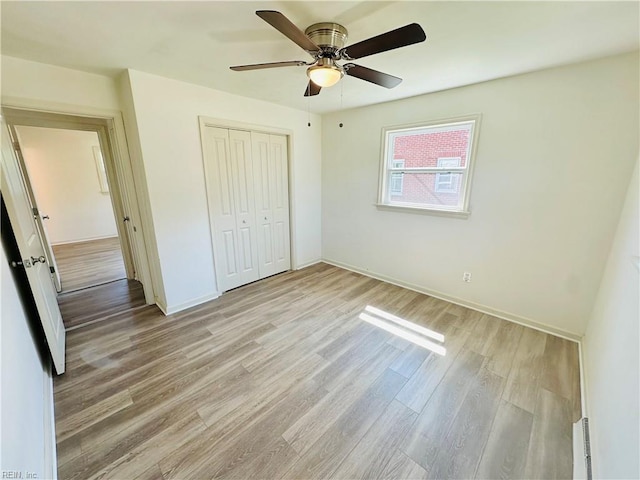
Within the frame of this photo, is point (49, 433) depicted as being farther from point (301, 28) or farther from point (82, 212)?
point (82, 212)

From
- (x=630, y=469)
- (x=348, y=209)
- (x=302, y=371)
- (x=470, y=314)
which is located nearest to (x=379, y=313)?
(x=470, y=314)

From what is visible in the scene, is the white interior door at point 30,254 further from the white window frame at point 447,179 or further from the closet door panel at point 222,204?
the white window frame at point 447,179

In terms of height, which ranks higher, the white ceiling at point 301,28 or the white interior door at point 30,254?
the white ceiling at point 301,28

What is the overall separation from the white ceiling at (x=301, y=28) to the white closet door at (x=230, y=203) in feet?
2.50

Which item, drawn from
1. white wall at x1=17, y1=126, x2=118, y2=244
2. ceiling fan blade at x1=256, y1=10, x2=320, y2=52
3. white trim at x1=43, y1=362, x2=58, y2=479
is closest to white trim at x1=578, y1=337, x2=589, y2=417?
ceiling fan blade at x1=256, y1=10, x2=320, y2=52

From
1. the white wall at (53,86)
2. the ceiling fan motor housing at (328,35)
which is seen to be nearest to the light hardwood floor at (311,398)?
the white wall at (53,86)

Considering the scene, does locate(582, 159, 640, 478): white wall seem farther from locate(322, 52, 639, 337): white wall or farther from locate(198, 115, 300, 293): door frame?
locate(198, 115, 300, 293): door frame

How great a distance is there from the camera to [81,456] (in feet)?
4.66

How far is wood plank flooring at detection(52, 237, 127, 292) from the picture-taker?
3.74 m

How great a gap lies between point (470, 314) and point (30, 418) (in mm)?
3489

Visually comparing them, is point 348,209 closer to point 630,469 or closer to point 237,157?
point 237,157

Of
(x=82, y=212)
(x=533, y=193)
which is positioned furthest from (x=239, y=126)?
(x=82, y=212)

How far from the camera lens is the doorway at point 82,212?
2924mm

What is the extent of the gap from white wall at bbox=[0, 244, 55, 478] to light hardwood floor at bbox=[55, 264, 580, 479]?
16 centimetres
